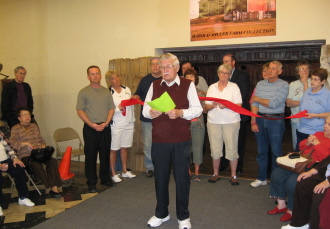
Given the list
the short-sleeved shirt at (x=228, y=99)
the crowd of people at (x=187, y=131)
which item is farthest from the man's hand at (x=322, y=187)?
the short-sleeved shirt at (x=228, y=99)

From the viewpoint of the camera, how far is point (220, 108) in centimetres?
428

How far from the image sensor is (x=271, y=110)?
4.23m

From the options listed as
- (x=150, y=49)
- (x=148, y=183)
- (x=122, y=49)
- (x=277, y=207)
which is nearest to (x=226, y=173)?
(x=148, y=183)

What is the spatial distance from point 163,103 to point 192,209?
5.00ft

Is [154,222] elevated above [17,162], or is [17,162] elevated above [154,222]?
[17,162]

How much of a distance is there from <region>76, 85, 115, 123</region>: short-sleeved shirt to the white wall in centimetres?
150

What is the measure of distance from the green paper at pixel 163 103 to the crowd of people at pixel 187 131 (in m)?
0.05

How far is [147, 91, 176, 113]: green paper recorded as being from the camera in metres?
2.82

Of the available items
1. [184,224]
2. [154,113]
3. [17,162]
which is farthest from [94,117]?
[184,224]

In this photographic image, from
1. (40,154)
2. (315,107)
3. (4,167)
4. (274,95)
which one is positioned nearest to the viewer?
(315,107)

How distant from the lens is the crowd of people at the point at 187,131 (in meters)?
3.04

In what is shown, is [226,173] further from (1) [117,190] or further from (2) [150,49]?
(2) [150,49]

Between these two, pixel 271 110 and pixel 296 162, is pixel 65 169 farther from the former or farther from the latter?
pixel 296 162

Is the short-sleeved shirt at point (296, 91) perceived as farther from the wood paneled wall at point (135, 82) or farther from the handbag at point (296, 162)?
the wood paneled wall at point (135, 82)
